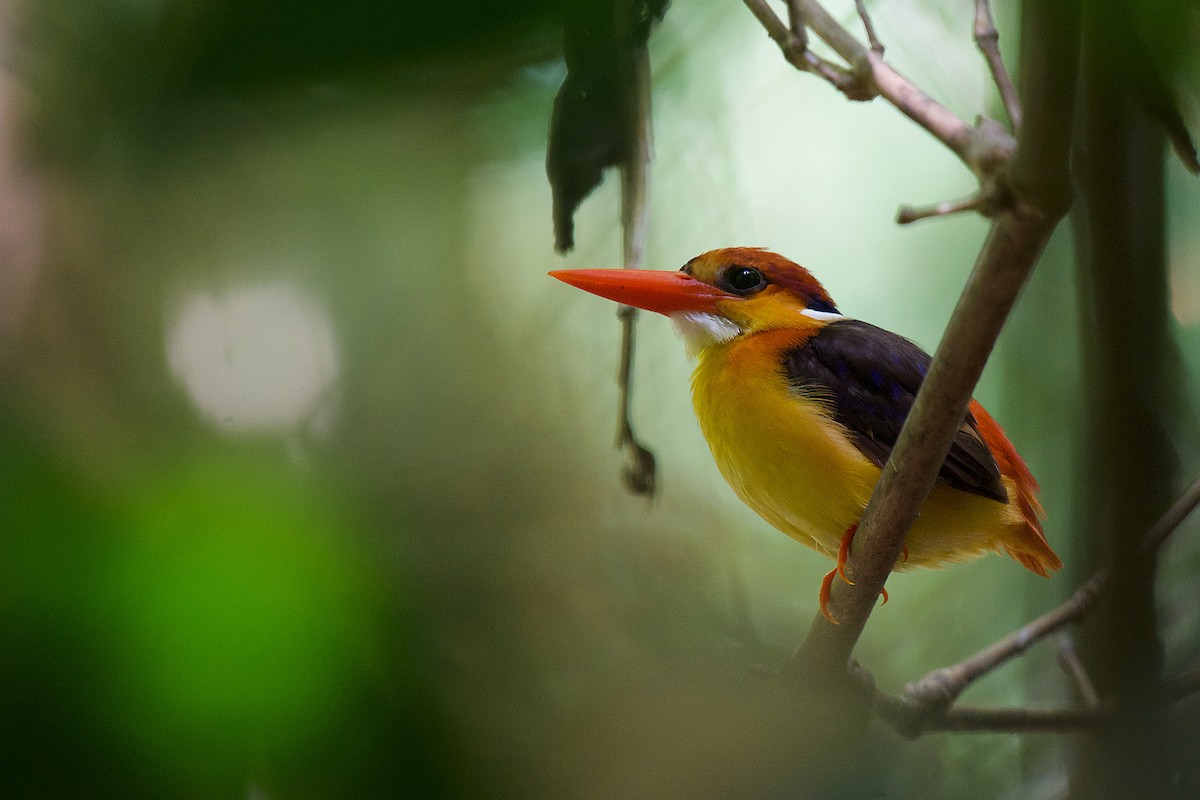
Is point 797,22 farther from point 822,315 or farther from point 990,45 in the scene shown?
point 822,315

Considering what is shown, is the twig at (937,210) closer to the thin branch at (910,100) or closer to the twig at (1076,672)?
the thin branch at (910,100)

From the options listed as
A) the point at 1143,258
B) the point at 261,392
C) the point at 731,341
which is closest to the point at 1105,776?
the point at 1143,258

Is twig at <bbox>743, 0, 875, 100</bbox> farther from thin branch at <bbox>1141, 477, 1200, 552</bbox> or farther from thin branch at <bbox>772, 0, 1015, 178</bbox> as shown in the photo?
thin branch at <bbox>1141, 477, 1200, 552</bbox>

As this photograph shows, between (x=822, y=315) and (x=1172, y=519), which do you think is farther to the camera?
(x=822, y=315)

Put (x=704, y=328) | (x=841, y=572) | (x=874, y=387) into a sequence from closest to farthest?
(x=841, y=572) < (x=874, y=387) < (x=704, y=328)

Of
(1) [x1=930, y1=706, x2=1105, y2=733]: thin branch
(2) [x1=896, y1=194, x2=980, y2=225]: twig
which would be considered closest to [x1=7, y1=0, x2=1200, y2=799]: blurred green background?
(1) [x1=930, y1=706, x2=1105, y2=733]: thin branch

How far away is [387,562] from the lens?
1.32 ft

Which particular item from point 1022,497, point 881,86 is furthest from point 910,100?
point 1022,497

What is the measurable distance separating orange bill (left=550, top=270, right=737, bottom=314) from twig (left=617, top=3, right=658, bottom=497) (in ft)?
0.08

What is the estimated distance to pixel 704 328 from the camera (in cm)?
90

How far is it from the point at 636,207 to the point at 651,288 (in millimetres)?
242

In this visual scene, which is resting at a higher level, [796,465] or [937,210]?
[937,210]

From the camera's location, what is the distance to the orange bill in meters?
0.71

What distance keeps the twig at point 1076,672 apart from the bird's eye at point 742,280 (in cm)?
40
